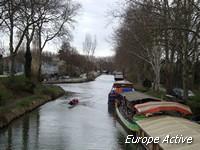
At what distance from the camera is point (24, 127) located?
2906 centimetres

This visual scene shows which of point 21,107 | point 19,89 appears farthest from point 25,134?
point 19,89

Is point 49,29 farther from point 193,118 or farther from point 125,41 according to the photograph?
point 193,118

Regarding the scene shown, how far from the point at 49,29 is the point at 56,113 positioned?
72.8 feet

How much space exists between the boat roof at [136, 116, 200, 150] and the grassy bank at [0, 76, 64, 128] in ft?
41.5

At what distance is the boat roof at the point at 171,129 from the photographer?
12691mm

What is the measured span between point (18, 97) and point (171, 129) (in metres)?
29.4

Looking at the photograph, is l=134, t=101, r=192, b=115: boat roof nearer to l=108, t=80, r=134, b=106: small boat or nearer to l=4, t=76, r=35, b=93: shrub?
l=108, t=80, r=134, b=106: small boat

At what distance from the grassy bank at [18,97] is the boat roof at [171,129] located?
12645 mm

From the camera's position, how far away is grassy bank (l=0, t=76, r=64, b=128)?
31.3m

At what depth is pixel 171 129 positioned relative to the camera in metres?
15.3

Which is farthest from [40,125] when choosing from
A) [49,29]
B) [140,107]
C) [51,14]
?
[49,29]

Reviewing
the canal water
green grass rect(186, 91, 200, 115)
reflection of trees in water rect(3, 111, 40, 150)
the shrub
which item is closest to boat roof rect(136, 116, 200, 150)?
the canal water

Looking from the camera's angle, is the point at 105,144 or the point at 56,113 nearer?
the point at 105,144

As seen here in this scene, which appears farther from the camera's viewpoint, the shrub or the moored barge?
the shrub
